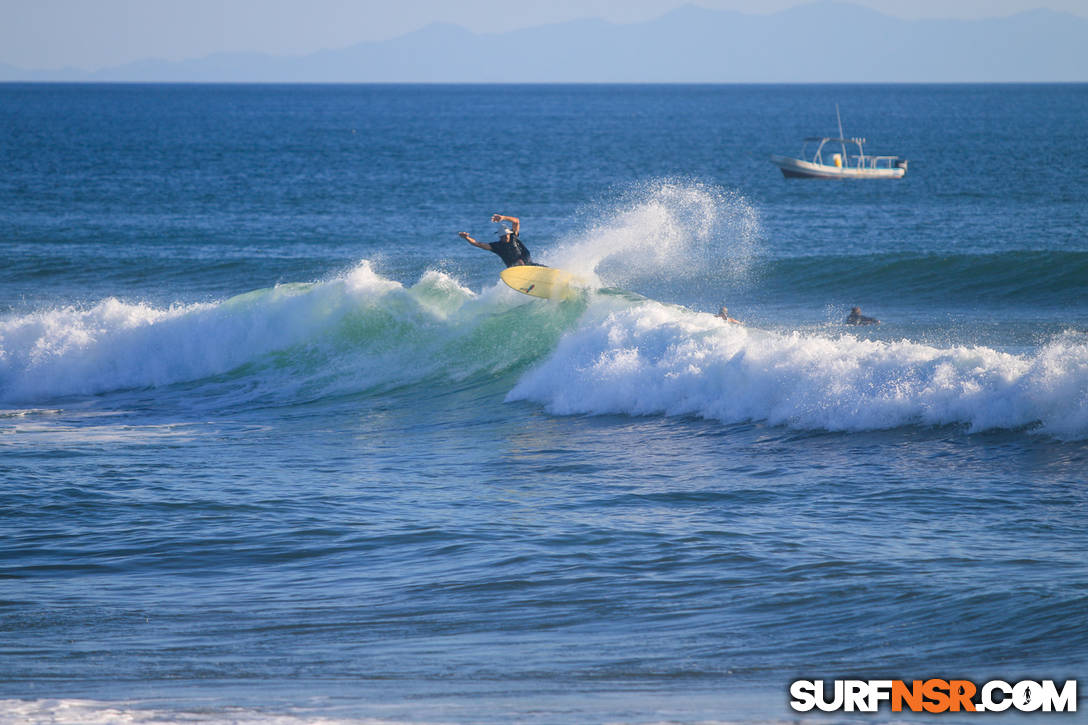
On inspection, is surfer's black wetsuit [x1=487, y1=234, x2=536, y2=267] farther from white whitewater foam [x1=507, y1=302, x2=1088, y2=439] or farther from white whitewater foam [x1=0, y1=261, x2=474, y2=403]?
white whitewater foam [x1=0, y1=261, x2=474, y2=403]

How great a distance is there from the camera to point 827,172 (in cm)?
6203

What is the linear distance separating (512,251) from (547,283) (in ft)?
3.79

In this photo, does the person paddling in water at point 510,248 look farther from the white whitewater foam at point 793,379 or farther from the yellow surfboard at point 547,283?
the white whitewater foam at point 793,379

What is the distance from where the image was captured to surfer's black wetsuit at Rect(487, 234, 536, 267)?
62.6 ft

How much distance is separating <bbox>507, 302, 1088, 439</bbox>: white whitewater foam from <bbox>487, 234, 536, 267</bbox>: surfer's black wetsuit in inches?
71.7

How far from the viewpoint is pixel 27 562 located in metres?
9.98

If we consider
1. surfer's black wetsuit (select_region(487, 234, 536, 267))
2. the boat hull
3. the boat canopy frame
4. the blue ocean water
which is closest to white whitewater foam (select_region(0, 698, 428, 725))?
the blue ocean water

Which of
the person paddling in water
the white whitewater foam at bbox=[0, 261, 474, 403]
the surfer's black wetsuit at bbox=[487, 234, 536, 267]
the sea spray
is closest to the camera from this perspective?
the person paddling in water

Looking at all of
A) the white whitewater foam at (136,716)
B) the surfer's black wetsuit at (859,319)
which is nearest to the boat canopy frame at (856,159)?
the surfer's black wetsuit at (859,319)

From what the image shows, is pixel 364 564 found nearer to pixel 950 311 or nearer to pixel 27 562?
pixel 27 562

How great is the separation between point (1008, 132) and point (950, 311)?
87.9 m

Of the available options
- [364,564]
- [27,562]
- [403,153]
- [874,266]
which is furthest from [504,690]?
[403,153]

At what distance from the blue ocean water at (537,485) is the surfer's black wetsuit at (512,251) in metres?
1.15

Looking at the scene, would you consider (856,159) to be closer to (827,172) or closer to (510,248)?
(827,172)
